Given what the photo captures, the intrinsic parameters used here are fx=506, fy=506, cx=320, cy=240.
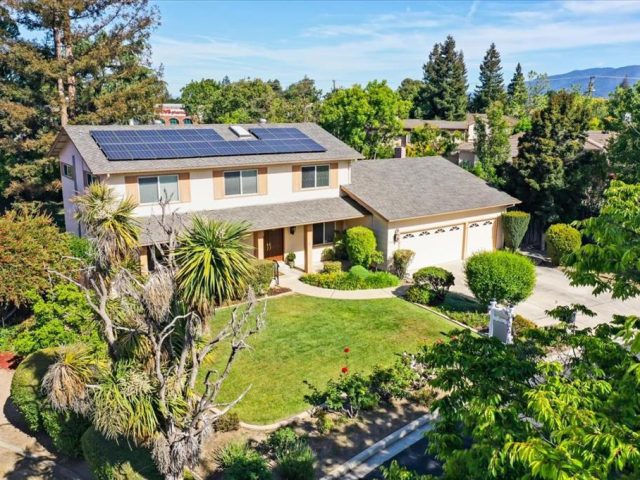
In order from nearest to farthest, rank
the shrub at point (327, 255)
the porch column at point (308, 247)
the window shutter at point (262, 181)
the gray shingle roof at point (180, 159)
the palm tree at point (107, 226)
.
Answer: the palm tree at point (107, 226) < the gray shingle roof at point (180, 159) < the window shutter at point (262, 181) < the porch column at point (308, 247) < the shrub at point (327, 255)

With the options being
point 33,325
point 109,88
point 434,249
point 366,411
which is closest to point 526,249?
point 434,249

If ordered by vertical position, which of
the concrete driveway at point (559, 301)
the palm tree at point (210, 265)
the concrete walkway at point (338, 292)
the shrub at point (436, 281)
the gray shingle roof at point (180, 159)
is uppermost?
the gray shingle roof at point (180, 159)

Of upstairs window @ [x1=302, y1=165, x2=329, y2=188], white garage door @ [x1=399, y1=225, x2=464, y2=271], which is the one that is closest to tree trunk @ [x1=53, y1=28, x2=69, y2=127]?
upstairs window @ [x1=302, y1=165, x2=329, y2=188]

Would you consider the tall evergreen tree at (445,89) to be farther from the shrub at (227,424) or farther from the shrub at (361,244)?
the shrub at (227,424)

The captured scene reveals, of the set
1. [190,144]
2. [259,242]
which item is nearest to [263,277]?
[259,242]

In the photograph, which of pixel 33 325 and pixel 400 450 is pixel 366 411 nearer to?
pixel 400 450

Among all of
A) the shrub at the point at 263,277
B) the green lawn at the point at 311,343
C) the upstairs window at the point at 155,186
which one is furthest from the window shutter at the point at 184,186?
the green lawn at the point at 311,343

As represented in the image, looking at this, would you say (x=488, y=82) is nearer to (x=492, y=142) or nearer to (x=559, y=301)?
(x=492, y=142)
